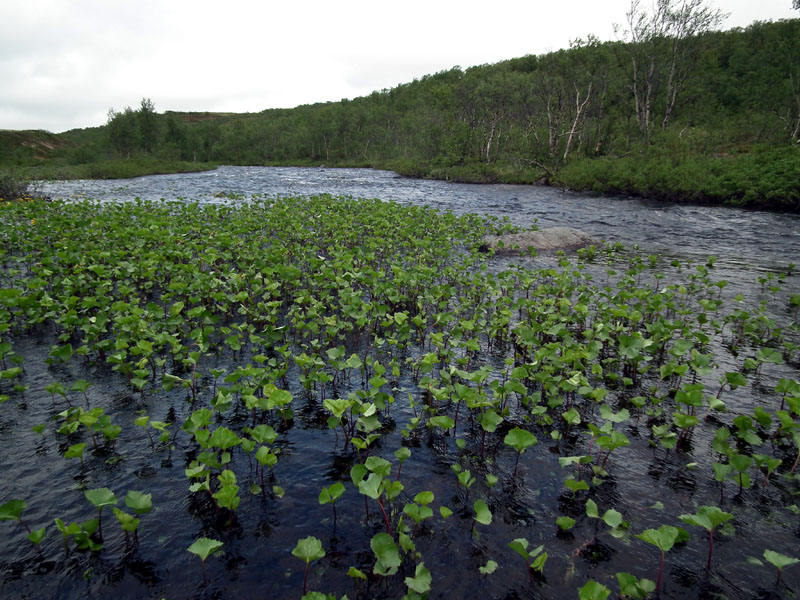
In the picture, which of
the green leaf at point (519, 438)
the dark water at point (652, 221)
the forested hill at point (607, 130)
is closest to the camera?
the green leaf at point (519, 438)

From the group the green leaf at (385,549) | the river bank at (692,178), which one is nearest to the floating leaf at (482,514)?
the green leaf at (385,549)

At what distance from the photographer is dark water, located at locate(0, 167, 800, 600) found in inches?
119

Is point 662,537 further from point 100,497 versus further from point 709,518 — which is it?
point 100,497

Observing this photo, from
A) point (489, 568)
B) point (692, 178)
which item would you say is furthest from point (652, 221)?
point (489, 568)

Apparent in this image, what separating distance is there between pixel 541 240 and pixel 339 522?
12.3 m

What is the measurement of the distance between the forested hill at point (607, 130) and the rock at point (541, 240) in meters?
11.8

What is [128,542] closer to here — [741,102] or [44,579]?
[44,579]

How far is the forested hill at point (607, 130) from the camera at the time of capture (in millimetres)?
24141

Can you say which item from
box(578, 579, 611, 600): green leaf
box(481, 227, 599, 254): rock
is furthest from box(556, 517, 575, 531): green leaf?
box(481, 227, 599, 254): rock

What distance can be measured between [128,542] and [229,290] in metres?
5.13

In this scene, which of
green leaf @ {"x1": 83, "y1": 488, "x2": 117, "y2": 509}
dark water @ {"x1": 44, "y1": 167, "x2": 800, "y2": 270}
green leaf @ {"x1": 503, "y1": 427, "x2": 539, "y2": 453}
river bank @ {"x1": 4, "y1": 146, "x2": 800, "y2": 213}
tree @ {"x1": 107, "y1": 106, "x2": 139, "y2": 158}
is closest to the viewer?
green leaf @ {"x1": 83, "y1": 488, "x2": 117, "y2": 509}

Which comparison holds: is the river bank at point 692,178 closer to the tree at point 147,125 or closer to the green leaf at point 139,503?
the green leaf at point 139,503

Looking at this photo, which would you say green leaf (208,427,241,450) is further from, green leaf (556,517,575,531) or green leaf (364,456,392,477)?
green leaf (556,517,575,531)

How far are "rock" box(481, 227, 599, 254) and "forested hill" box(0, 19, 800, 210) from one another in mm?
11789
